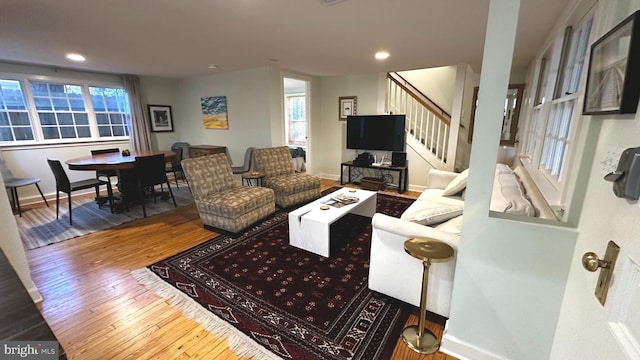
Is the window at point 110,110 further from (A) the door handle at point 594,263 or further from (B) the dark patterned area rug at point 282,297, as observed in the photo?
Result: (A) the door handle at point 594,263

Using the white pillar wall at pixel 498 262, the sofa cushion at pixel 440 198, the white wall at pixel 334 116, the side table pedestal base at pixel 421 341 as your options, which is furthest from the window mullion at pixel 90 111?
the white pillar wall at pixel 498 262

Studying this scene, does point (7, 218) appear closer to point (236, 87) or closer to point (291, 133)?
point (236, 87)

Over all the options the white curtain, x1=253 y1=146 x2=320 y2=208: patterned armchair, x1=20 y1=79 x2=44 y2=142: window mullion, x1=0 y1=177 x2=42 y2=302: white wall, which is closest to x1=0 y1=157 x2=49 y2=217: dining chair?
x1=20 y1=79 x2=44 y2=142: window mullion

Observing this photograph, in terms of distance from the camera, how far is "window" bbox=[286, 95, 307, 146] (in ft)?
24.5

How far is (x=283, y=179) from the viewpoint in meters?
4.09

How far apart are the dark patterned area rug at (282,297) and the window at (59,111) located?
413cm

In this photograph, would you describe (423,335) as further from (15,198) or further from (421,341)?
(15,198)

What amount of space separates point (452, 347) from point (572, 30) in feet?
8.14

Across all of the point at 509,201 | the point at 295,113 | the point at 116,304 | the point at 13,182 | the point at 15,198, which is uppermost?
the point at 295,113

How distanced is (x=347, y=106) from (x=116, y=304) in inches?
189

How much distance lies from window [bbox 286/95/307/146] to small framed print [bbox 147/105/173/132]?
310cm

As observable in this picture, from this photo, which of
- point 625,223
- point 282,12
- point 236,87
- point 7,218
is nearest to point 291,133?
point 236,87

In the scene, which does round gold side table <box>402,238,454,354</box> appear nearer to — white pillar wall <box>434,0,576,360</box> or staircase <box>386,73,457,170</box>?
white pillar wall <box>434,0,576,360</box>

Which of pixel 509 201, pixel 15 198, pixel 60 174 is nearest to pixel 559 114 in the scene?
pixel 509 201
